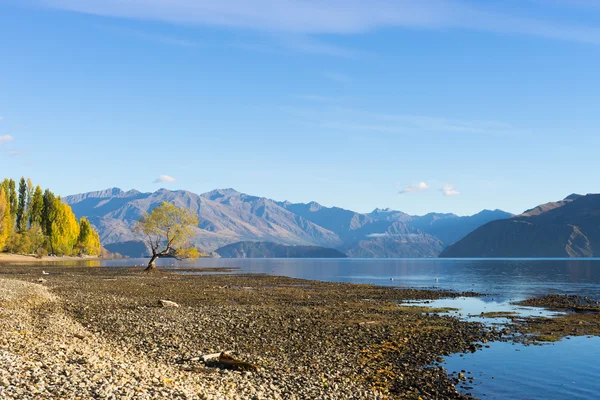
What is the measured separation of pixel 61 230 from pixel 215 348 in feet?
572

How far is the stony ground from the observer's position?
18.4 metres

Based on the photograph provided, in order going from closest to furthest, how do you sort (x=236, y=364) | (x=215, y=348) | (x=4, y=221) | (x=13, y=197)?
(x=236, y=364) < (x=215, y=348) < (x=4, y=221) < (x=13, y=197)

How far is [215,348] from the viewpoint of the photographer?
91.2ft

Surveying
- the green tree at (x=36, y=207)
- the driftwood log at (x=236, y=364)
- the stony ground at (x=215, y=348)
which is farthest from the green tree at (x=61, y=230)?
the driftwood log at (x=236, y=364)

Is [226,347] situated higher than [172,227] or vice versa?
[172,227]

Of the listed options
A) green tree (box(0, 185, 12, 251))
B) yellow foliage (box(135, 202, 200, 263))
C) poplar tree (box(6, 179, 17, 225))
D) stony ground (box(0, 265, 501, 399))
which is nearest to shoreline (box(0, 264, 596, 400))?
stony ground (box(0, 265, 501, 399))

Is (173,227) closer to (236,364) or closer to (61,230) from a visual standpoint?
(236,364)

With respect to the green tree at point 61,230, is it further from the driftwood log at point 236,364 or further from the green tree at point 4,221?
the driftwood log at point 236,364

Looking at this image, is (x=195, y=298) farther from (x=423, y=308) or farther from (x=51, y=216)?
(x=51, y=216)

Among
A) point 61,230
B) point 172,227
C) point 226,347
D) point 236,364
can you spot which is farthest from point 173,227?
point 61,230

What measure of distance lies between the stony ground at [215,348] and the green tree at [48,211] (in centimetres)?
14247

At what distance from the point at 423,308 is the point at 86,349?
38.1 meters

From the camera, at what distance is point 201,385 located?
1962cm

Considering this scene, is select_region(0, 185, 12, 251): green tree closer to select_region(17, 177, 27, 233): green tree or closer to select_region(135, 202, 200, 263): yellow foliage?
select_region(17, 177, 27, 233): green tree
